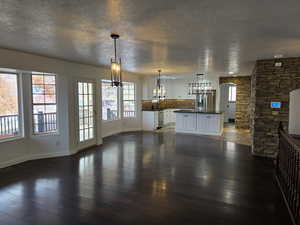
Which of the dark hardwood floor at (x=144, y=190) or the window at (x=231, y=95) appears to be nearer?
the dark hardwood floor at (x=144, y=190)

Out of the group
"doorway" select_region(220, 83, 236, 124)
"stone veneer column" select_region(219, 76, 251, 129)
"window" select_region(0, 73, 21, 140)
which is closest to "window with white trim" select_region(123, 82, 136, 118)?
"window" select_region(0, 73, 21, 140)

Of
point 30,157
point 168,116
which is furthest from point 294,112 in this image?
point 30,157

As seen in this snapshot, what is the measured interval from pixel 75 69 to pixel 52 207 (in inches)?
161

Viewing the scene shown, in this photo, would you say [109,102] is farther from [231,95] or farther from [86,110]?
[231,95]

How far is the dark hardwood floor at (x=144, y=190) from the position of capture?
2.65 m

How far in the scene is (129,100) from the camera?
8.93 metres

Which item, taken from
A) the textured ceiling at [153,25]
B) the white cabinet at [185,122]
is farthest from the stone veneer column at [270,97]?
the white cabinet at [185,122]

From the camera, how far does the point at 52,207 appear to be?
289 cm

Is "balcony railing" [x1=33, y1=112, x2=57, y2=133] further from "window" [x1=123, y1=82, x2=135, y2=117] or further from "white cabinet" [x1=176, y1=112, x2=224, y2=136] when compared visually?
"white cabinet" [x1=176, y1=112, x2=224, y2=136]

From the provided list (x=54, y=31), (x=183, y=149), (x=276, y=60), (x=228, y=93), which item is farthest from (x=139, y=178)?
(x=228, y=93)

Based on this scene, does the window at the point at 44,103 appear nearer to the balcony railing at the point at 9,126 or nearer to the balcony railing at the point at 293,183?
the balcony railing at the point at 9,126

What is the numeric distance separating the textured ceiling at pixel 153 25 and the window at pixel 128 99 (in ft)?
14.8

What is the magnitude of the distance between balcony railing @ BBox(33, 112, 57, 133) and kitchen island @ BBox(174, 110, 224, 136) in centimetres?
522

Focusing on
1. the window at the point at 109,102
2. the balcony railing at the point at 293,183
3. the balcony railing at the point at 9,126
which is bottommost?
the balcony railing at the point at 293,183
